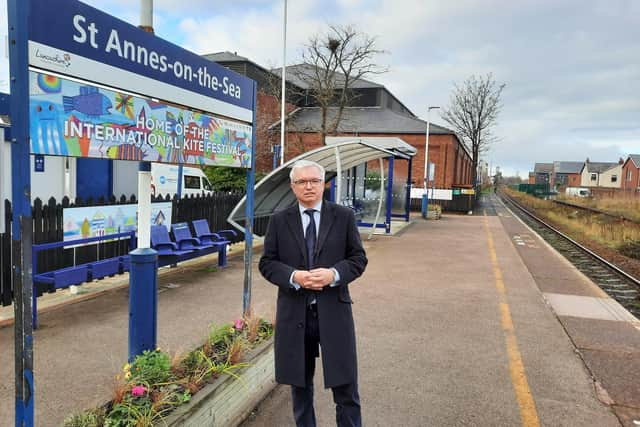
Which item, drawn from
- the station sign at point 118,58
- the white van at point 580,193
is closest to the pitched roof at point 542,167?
the white van at point 580,193

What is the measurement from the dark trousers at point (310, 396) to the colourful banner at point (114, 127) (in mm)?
1614

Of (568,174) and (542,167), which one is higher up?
(542,167)

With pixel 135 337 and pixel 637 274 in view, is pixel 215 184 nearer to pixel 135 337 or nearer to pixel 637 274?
pixel 637 274

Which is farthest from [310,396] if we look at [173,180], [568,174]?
[568,174]

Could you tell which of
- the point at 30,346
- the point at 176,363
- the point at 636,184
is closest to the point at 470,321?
the point at 176,363

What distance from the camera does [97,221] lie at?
23.8 feet

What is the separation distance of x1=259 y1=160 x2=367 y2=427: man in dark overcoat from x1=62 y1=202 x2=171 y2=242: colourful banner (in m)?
5.01

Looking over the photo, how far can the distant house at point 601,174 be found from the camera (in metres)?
91.7

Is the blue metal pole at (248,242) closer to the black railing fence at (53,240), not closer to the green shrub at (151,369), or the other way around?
the green shrub at (151,369)

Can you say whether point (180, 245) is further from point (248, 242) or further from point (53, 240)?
point (248, 242)

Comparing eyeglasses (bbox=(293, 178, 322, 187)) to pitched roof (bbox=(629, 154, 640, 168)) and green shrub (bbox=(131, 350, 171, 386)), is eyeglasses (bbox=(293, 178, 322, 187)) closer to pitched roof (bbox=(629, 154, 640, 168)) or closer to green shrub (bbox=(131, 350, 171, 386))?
green shrub (bbox=(131, 350, 171, 386))

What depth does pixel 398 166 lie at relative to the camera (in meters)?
34.4

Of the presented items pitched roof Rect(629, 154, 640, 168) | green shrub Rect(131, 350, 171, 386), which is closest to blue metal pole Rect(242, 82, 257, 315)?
green shrub Rect(131, 350, 171, 386)

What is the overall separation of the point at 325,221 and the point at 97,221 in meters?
5.51
